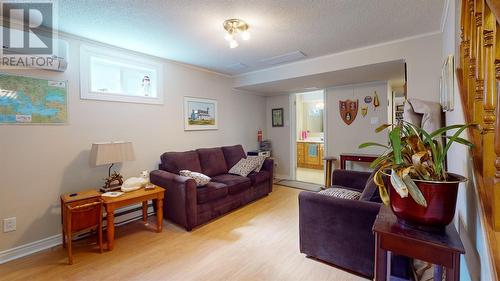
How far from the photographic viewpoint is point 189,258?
7.10 feet

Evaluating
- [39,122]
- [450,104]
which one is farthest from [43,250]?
[450,104]

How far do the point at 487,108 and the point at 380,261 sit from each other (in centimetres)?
86

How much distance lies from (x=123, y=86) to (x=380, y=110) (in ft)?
13.6

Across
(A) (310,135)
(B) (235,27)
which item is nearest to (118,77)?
(B) (235,27)

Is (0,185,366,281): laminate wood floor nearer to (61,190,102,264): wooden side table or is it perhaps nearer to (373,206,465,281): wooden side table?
(61,190,102,264): wooden side table

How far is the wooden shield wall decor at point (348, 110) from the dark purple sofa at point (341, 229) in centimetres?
267

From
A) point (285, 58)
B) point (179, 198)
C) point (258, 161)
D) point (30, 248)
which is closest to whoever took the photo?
point (30, 248)

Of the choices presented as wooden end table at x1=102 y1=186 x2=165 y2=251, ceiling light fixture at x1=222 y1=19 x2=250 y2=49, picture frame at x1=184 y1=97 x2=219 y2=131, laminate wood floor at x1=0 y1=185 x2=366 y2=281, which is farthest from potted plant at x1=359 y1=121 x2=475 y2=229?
picture frame at x1=184 y1=97 x2=219 y2=131

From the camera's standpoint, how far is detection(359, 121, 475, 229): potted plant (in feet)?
3.31

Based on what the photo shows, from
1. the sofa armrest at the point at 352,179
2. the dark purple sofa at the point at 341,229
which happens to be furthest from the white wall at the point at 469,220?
the sofa armrest at the point at 352,179

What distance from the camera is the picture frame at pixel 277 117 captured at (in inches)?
209

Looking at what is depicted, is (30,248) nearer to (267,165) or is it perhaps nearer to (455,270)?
(267,165)

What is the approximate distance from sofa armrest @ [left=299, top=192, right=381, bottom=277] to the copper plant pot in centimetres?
66

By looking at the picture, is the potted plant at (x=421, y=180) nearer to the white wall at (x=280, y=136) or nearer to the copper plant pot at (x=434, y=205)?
the copper plant pot at (x=434, y=205)
